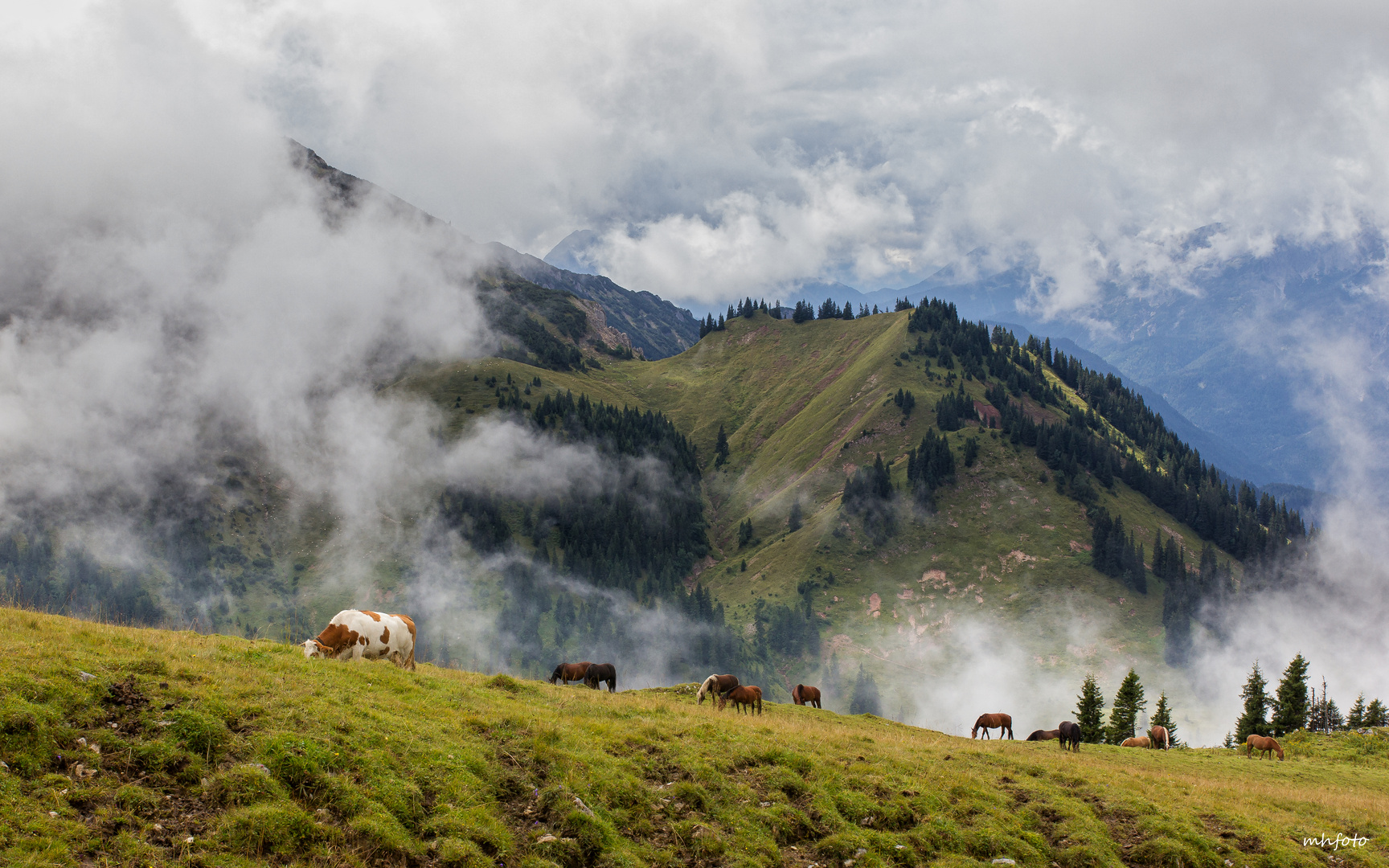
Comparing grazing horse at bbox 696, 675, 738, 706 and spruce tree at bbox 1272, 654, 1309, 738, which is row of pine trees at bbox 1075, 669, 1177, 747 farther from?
grazing horse at bbox 696, 675, 738, 706

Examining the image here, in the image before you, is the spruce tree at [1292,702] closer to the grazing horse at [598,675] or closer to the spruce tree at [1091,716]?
the spruce tree at [1091,716]

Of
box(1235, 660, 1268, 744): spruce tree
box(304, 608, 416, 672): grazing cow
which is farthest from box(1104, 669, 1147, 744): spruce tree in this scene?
box(304, 608, 416, 672): grazing cow

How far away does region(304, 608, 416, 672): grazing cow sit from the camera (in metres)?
27.3

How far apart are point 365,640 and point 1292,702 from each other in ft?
317

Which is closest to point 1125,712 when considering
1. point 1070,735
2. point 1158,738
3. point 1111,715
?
point 1111,715

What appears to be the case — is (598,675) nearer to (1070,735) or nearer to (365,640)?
(365,640)

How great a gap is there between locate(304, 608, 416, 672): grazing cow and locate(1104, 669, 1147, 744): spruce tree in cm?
8652

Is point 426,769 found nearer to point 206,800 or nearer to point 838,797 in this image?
point 206,800

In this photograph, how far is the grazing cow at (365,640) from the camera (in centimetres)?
2730

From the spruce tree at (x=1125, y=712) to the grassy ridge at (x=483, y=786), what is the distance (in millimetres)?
64721

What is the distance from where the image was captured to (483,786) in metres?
18.5

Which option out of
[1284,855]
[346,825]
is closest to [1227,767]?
[1284,855]

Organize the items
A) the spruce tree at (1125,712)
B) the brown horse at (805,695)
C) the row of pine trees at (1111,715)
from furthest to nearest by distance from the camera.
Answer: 1. the spruce tree at (1125,712)
2. the row of pine trees at (1111,715)
3. the brown horse at (805,695)

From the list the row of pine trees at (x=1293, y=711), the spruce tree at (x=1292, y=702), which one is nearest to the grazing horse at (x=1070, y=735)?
the row of pine trees at (x=1293, y=711)
